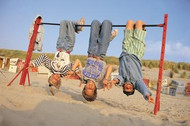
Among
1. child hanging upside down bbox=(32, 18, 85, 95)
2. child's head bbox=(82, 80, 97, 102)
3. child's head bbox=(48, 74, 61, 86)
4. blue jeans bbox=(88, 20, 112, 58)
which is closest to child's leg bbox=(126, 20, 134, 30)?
blue jeans bbox=(88, 20, 112, 58)

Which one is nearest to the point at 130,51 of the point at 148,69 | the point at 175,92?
the point at 175,92

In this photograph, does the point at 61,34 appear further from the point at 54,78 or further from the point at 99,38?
the point at 54,78

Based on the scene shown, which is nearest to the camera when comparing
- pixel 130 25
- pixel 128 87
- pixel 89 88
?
pixel 89 88

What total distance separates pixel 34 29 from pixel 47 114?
9.30 ft

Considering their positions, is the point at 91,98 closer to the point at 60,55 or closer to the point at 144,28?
the point at 60,55

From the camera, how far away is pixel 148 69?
13.7 meters

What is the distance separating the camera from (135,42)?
3410 millimetres

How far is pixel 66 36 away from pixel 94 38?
0.70 m

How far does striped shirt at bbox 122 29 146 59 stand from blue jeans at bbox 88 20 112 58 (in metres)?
0.33

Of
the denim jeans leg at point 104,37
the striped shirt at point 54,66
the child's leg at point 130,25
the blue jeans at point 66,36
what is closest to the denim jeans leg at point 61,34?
the blue jeans at point 66,36

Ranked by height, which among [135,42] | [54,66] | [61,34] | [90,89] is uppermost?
[61,34]

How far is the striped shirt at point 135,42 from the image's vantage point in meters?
3.36

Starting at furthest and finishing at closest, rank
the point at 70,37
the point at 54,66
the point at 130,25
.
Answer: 1. the point at 70,37
2. the point at 54,66
3. the point at 130,25

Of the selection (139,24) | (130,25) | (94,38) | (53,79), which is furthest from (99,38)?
(53,79)
